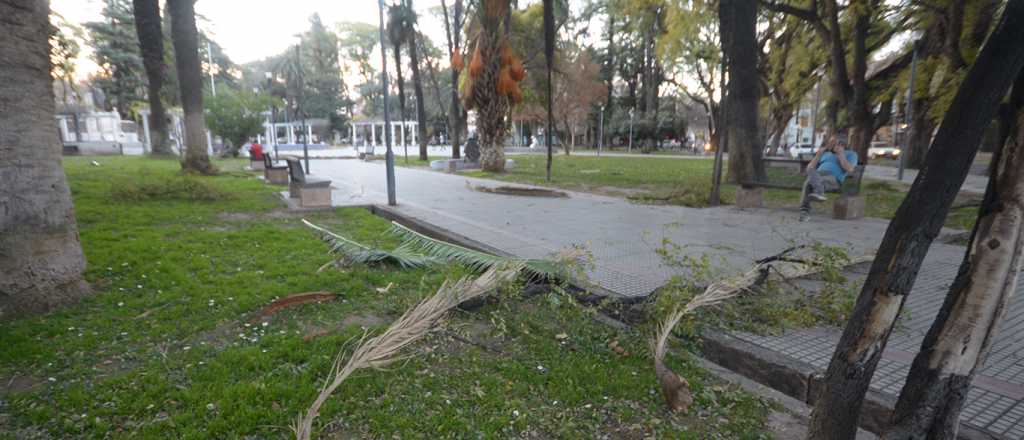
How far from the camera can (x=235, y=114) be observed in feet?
96.9

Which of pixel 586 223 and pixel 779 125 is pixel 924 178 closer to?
pixel 586 223

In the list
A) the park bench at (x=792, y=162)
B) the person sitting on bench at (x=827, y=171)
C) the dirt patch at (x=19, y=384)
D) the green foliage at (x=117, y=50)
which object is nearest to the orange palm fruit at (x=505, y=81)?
the park bench at (x=792, y=162)

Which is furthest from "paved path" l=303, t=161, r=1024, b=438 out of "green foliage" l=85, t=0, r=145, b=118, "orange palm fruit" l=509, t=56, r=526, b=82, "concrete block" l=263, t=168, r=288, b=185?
"green foliage" l=85, t=0, r=145, b=118

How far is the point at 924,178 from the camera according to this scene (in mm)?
1702

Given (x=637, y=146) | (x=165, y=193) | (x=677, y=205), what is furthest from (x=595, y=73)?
(x=165, y=193)

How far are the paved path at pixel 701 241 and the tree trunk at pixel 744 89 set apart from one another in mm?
3632

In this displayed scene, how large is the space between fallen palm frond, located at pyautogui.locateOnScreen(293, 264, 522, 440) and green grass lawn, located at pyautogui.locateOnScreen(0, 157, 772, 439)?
14cm

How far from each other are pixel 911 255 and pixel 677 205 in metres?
8.96

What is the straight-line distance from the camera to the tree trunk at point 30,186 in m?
3.87

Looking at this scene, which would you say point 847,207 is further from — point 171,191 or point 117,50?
point 117,50

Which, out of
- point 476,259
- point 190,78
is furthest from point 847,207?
point 190,78

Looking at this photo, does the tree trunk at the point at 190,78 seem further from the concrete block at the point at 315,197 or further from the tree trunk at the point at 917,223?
Answer: the tree trunk at the point at 917,223

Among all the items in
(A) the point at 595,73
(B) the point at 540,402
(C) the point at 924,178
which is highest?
(A) the point at 595,73

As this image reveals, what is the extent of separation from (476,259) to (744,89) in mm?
10279
